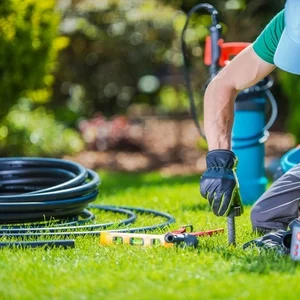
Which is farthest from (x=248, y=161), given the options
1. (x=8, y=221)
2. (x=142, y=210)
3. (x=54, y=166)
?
(x=8, y=221)

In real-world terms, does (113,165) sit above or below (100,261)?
below

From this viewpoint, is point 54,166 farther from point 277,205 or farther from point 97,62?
point 97,62

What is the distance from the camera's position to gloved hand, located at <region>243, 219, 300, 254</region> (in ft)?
11.2

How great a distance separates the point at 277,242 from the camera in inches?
139

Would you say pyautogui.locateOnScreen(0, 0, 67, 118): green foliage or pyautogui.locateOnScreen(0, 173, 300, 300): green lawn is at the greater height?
pyautogui.locateOnScreen(0, 0, 67, 118): green foliage

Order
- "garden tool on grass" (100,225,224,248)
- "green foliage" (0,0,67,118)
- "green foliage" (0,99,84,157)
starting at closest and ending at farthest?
"garden tool on grass" (100,225,224,248)
"green foliage" (0,0,67,118)
"green foliage" (0,99,84,157)

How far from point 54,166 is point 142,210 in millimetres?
658

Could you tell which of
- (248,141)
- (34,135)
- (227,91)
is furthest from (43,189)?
(34,135)

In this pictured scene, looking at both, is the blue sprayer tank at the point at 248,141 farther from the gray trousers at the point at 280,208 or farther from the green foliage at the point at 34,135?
the green foliage at the point at 34,135

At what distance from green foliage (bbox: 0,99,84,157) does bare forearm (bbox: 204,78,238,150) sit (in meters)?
4.49

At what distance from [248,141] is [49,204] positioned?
6.27 ft

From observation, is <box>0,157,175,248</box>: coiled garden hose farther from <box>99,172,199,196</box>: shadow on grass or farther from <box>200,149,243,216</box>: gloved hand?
<box>99,172,199,196</box>: shadow on grass

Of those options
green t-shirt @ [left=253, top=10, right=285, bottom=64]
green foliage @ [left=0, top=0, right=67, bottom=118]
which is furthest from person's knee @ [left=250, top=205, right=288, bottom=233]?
green foliage @ [left=0, top=0, right=67, bottom=118]

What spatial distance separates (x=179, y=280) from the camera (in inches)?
114
